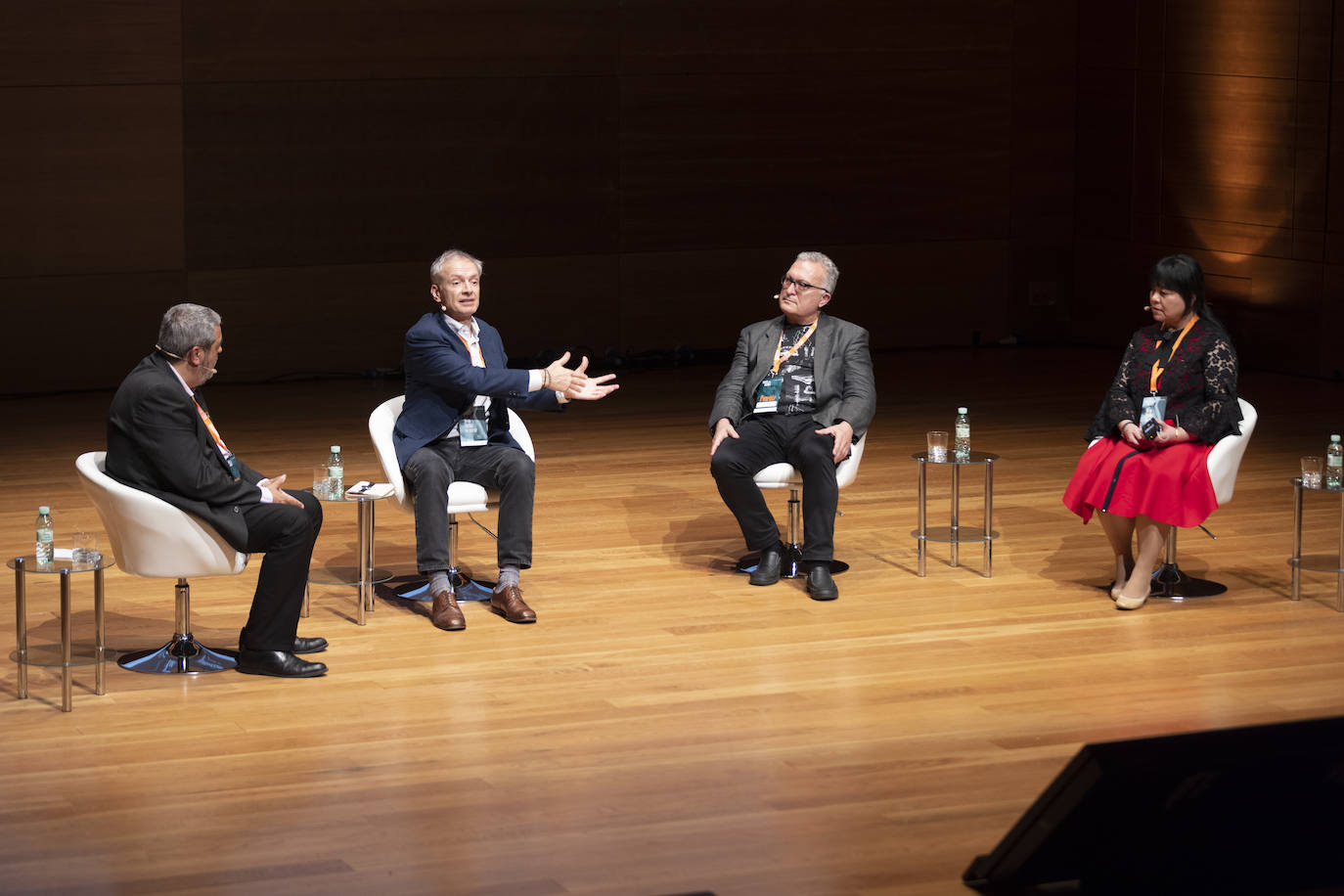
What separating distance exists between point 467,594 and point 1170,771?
375cm

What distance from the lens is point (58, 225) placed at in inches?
432

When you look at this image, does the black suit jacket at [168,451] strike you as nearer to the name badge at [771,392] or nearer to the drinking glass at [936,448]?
the name badge at [771,392]

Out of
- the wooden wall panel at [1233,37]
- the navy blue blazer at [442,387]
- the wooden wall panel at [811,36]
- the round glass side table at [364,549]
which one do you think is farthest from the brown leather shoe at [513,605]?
the wooden wall panel at [1233,37]

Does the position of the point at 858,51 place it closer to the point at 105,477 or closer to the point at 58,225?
the point at 58,225

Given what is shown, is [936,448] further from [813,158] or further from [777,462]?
[813,158]

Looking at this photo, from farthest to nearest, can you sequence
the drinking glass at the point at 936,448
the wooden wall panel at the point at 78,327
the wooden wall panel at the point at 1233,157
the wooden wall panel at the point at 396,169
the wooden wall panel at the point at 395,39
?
1. the wooden wall panel at the point at 1233,157
2. the wooden wall panel at the point at 396,169
3. the wooden wall panel at the point at 395,39
4. the wooden wall panel at the point at 78,327
5. the drinking glass at the point at 936,448

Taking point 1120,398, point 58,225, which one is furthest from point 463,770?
point 58,225

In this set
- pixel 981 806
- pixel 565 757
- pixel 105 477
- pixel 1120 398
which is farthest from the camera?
pixel 1120 398

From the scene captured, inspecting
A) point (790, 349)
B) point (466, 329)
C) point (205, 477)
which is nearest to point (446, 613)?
point (466, 329)

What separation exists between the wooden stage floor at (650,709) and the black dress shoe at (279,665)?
0.05m

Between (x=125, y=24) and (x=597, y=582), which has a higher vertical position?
(x=125, y=24)

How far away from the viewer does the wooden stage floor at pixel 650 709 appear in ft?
14.3

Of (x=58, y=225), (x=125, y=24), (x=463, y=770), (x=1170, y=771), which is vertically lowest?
(x=463, y=770)

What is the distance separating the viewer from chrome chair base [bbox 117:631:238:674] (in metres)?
5.75
